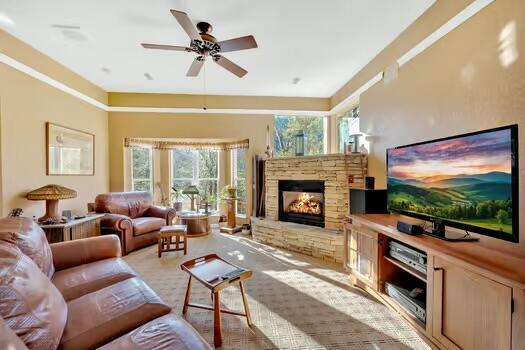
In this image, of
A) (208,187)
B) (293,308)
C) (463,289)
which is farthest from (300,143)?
(463,289)

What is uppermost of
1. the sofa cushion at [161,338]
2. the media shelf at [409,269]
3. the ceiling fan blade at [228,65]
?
the ceiling fan blade at [228,65]

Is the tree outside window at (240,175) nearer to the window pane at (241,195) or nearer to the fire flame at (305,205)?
the window pane at (241,195)

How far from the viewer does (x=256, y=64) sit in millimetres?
3502

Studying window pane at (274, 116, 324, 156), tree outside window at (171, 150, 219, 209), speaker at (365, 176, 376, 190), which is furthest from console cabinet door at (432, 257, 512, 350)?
tree outside window at (171, 150, 219, 209)

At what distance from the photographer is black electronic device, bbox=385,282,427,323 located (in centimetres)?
181

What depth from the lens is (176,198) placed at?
17.5ft

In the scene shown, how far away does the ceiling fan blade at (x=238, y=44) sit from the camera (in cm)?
223

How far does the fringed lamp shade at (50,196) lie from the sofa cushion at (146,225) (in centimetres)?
100

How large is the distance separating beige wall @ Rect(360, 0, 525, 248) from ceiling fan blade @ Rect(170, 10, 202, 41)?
2.32 meters

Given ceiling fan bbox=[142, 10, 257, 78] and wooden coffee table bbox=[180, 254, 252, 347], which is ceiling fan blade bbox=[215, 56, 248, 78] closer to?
ceiling fan bbox=[142, 10, 257, 78]

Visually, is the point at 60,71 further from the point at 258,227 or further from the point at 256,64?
the point at 258,227

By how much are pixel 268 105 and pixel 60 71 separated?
11.2ft

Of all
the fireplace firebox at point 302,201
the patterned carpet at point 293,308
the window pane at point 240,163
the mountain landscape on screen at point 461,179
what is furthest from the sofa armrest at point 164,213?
the mountain landscape on screen at point 461,179

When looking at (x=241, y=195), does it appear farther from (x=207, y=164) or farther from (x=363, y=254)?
(x=363, y=254)
